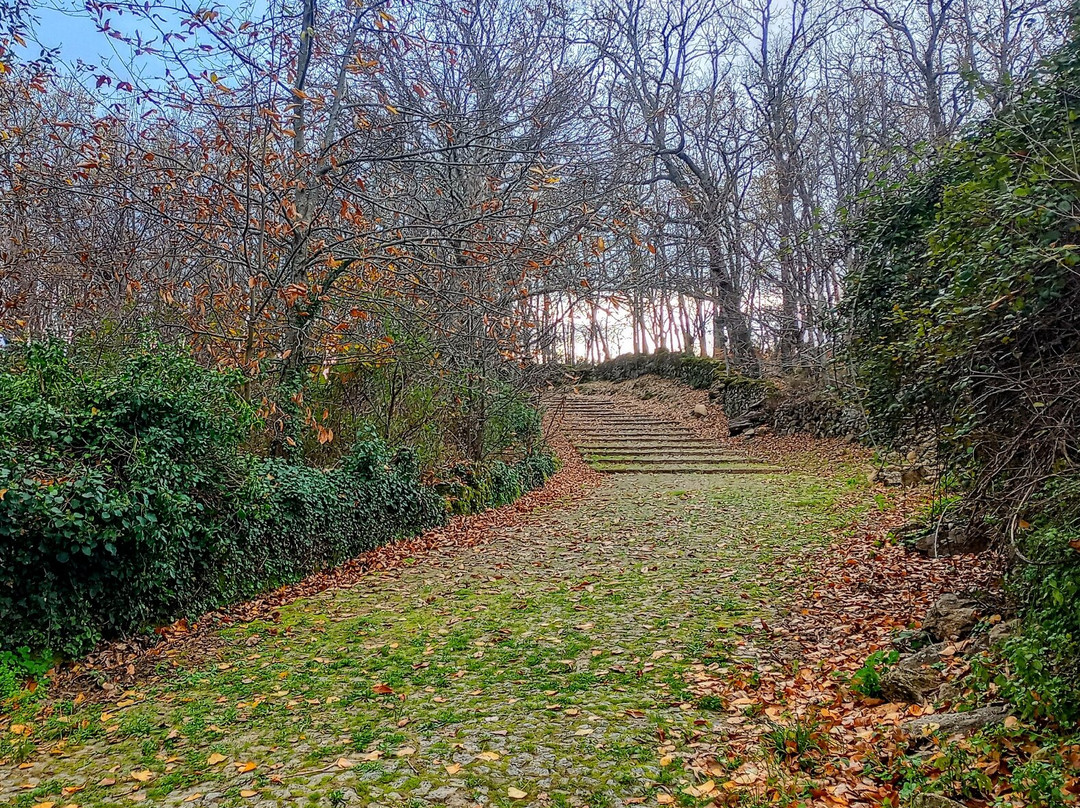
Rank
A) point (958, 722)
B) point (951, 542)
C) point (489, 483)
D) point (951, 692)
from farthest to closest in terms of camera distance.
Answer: point (489, 483)
point (951, 542)
point (951, 692)
point (958, 722)

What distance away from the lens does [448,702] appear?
3.84 m

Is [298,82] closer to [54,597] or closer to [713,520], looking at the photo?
[54,597]

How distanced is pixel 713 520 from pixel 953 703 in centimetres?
597

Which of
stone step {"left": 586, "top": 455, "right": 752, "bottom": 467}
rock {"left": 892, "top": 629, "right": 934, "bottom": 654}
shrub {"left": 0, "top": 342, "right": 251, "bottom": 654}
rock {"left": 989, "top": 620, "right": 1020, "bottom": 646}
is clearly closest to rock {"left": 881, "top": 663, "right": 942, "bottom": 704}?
rock {"left": 989, "top": 620, "right": 1020, "bottom": 646}

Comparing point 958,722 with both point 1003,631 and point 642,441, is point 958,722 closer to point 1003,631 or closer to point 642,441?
point 1003,631

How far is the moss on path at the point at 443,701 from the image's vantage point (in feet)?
9.86

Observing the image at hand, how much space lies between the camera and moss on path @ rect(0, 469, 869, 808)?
9.86 ft

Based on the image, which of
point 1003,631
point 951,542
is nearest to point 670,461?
point 951,542

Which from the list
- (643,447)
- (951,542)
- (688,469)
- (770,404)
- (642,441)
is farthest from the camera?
(642,441)

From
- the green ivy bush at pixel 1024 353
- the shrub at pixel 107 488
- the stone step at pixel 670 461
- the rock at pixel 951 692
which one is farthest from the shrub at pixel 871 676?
the stone step at pixel 670 461

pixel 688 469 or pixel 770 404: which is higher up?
pixel 770 404

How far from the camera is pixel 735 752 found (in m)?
3.09

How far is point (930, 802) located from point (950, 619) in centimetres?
198

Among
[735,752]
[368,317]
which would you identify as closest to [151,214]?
[368,317]
